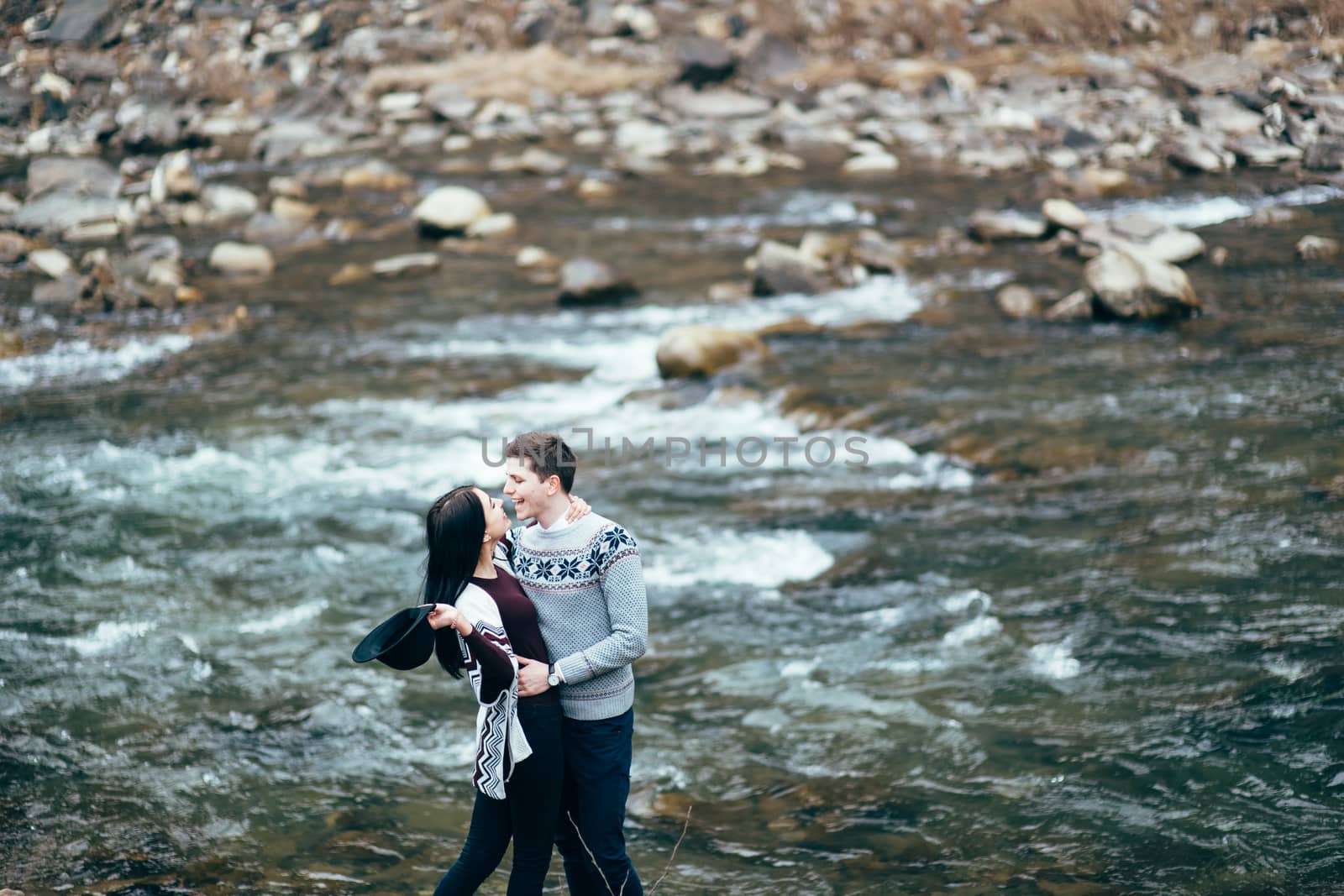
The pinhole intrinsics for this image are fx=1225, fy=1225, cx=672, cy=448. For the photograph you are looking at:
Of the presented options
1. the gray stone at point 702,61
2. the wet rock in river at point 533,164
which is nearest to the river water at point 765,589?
the wet rock in river at point 533,164

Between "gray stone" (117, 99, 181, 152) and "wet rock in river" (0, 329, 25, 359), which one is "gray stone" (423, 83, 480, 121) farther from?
"wet rock in river" (0, 329, 25, 359)

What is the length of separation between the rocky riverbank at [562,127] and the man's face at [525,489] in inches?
329

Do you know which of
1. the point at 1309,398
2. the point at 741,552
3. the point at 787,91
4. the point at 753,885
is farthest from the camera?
the point at 787,91

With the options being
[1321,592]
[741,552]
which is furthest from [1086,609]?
[741,552]

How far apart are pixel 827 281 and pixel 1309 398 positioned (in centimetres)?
596

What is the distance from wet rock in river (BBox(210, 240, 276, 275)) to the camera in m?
16.3

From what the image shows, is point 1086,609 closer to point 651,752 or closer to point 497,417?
point 651,752

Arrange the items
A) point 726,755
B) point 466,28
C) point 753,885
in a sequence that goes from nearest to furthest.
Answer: point 753,885
point 726,755
point 466,28

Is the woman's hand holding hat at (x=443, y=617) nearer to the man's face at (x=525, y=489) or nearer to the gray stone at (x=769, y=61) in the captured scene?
the man's face at (x=525, y=489)

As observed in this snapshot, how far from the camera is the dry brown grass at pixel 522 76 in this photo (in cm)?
2812

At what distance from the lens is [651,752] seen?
580 centimetres

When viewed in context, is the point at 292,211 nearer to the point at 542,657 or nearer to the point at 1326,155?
the point at 1326,155

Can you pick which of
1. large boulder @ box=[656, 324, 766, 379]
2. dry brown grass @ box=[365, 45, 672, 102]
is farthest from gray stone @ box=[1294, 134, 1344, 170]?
dry brown grass @ box=[365, 45, 672, 102]

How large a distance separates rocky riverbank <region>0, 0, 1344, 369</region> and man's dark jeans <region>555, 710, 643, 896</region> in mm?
8369
